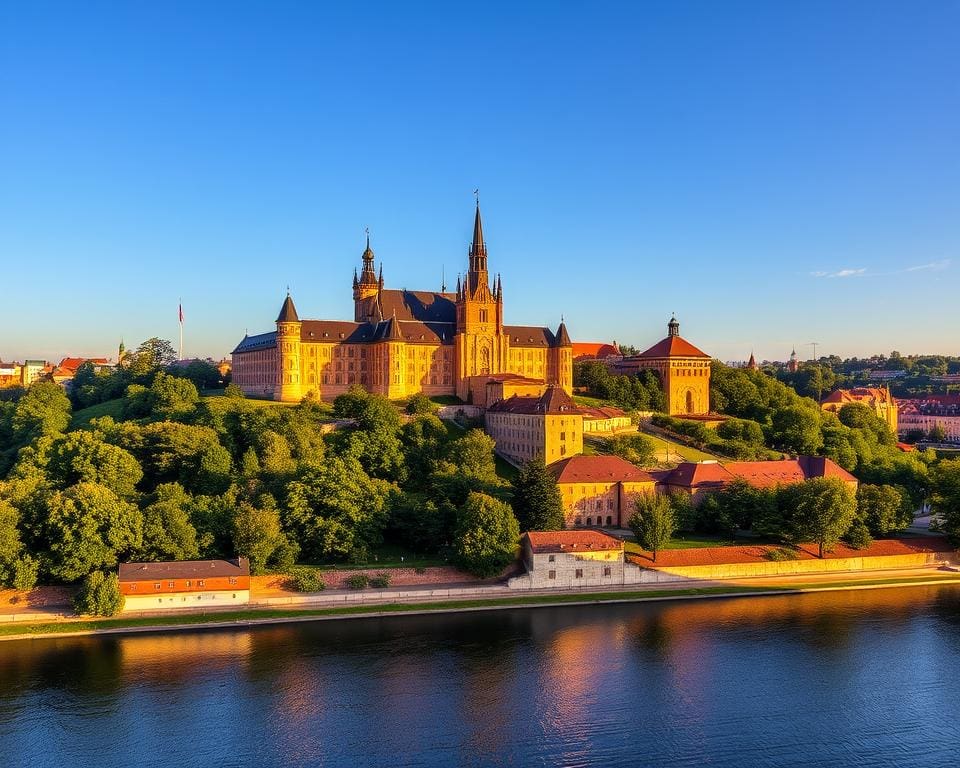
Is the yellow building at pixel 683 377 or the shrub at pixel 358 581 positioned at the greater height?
the yellow building at pixel 683 377

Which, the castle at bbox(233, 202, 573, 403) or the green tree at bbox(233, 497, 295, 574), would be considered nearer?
the green tree at bbox(233, 497, 295, 574)

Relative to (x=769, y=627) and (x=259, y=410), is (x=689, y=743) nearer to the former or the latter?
(x=769, y=627)

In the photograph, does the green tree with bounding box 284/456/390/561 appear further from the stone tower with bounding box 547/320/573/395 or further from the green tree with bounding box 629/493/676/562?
the stone tower with bounding box 547/320/573/395

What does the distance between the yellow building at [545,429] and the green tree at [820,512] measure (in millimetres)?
19032

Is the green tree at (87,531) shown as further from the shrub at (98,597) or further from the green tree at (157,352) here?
the green tree at (157,352)

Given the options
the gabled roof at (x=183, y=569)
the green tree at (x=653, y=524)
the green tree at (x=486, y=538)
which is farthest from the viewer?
the green tree at (x=653, y=524)

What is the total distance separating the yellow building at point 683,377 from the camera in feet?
334

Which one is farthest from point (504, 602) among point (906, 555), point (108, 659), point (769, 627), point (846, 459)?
point (846, 459)

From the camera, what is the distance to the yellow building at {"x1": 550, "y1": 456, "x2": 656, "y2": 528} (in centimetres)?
6156

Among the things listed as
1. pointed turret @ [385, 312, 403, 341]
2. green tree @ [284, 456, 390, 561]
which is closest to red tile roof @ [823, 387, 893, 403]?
pointed turret @ [385, 312, 403, 341]

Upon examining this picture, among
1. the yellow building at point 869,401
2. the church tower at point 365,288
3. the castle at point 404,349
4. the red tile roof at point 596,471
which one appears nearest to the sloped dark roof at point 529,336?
the castle at point 404,349

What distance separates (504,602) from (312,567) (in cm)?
1190

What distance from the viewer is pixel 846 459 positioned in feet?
274

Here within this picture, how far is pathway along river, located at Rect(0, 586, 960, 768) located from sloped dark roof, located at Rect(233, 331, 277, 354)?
52937mm
